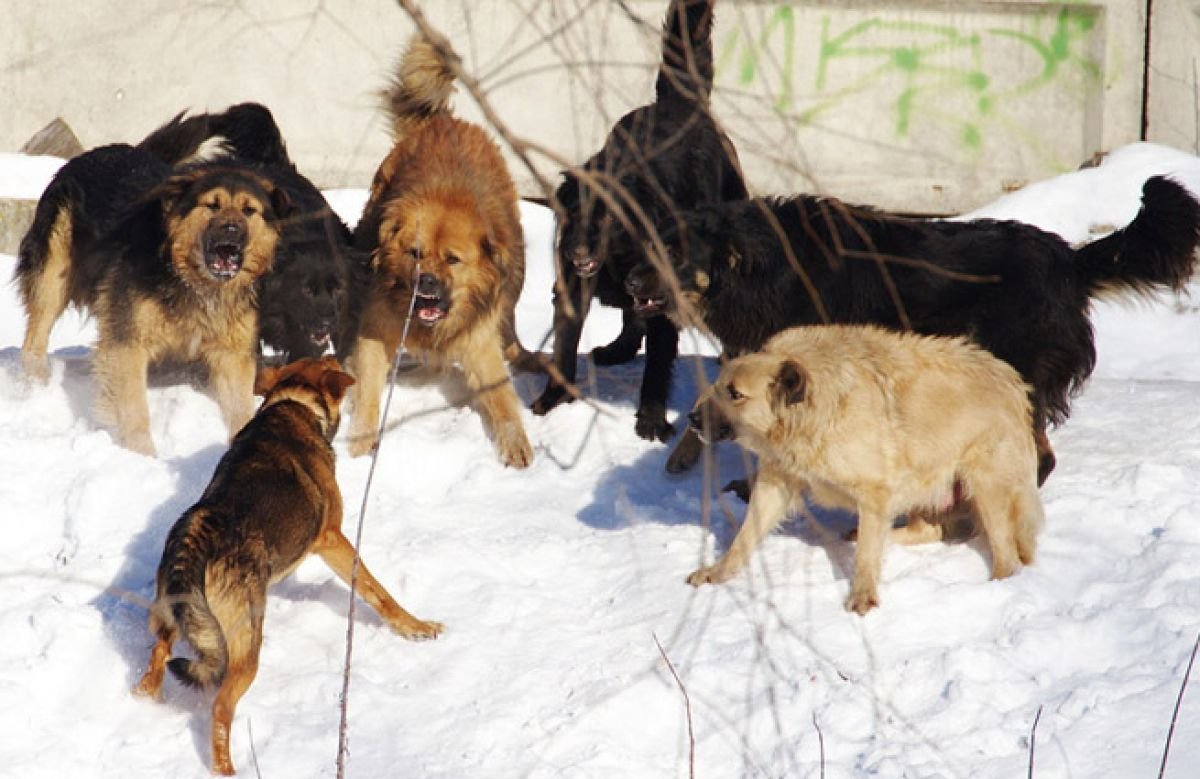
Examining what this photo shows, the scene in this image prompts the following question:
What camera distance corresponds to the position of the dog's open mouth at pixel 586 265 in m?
6.63

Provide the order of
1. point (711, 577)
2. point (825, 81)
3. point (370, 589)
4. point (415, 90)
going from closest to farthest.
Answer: point (370, 589) → point (711, 577) → point (415, 90) → point (825, 81)

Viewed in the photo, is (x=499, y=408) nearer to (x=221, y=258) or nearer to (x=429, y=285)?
(x=429, y=285)

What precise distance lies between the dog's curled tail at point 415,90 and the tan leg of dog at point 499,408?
5.50 feet

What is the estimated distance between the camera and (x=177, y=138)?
851 cm

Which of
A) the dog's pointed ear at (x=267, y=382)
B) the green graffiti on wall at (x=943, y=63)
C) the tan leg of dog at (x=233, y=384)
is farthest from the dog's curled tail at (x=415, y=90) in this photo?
the green graffiti on wall at (x=943, y=63)

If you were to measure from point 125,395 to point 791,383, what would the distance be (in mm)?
3248

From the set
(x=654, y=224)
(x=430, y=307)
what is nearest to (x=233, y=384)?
(x=430, y=307)

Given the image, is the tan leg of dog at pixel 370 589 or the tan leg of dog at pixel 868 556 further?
the tan leg of dog at pixel 868 556

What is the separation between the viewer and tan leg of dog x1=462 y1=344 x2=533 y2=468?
7.20m

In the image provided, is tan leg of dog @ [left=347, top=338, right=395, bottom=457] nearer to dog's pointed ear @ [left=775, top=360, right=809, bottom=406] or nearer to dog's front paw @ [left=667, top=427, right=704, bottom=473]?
dog's front paw @ [left=667, top=427, right=704, bottom=473]

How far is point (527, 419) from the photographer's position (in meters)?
7.73

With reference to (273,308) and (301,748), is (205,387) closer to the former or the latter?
(273,308)

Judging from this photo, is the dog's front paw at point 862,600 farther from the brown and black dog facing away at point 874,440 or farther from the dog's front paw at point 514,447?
the dog's front paw at point 514,447

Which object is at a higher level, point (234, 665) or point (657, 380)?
point (234, 665)
